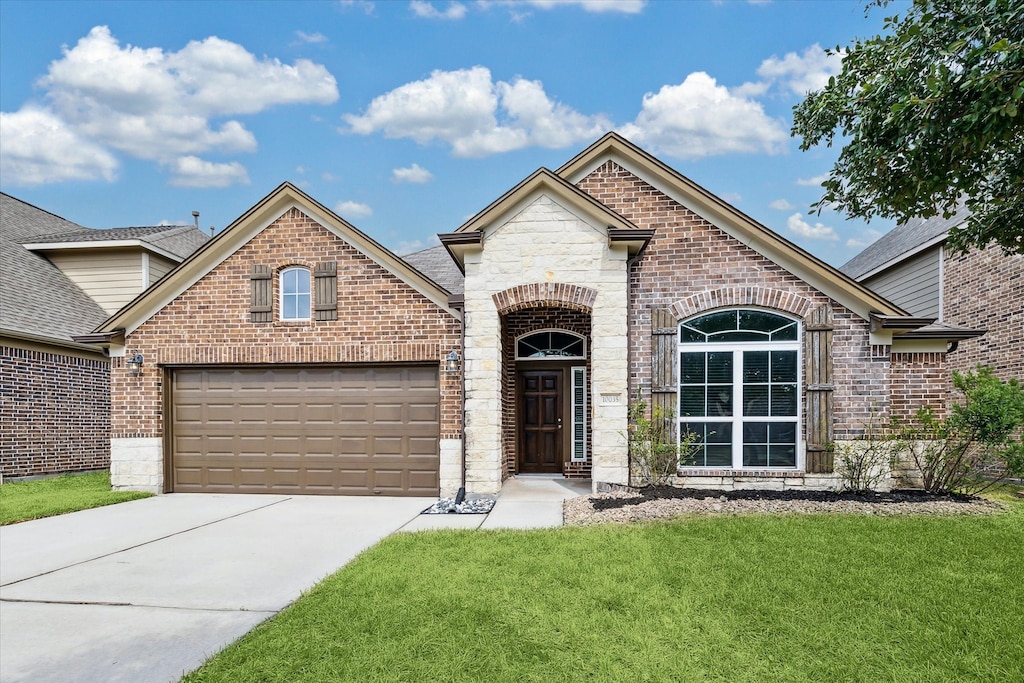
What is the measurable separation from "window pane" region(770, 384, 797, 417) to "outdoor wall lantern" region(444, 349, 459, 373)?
516cm

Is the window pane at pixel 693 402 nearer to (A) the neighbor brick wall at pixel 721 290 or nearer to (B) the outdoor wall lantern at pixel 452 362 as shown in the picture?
(A) the neighbor brick wall at pixel 721 290

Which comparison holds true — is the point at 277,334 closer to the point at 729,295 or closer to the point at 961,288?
the point at 729,295

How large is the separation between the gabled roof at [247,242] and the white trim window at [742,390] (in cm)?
420

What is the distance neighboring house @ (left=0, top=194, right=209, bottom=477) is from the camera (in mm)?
12086

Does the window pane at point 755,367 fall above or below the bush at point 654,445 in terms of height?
above

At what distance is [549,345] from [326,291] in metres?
4.24

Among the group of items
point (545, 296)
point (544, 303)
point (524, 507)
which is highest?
point (545, 296)

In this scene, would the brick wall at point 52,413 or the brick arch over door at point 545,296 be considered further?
the brick wall at point 52,413

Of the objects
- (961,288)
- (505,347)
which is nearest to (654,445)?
(505,347)

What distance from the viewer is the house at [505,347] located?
9328 millimetres

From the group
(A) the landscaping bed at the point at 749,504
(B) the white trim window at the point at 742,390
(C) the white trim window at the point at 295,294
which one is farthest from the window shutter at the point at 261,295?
(B) the white trim window at the point at 742,390

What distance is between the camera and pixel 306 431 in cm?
1037

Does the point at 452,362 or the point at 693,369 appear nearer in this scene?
the point at 693,369

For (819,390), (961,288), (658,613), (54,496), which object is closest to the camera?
(658,613)
